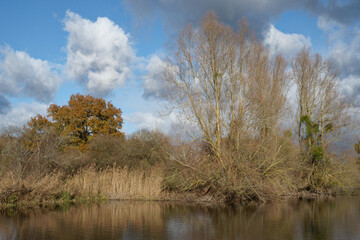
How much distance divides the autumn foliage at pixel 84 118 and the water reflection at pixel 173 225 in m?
29.5

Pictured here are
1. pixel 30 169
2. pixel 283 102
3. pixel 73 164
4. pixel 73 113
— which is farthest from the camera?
pixel 73 113

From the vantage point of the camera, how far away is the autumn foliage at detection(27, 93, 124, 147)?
45.5m

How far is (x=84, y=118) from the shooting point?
46375mm

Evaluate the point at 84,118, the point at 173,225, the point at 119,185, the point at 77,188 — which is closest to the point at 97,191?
the point at 77,188

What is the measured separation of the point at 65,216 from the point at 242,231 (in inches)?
309

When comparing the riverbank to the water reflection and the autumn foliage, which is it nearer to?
the water reflection

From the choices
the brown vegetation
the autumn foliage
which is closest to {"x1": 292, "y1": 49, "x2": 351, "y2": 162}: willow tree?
the brown vegetation

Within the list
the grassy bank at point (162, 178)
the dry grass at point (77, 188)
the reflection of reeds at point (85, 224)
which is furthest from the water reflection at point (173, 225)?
the grassy bank at point (162, 178)

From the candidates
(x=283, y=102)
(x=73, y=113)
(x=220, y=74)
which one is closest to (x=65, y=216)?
(x=220, y=74)

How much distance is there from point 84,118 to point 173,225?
35.6m

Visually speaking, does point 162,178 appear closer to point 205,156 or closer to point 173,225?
point 205,156

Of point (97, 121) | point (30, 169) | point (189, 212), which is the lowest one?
point (189, 212)

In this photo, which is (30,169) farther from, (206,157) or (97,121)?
(97,121)

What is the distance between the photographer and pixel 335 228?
42.3ft
